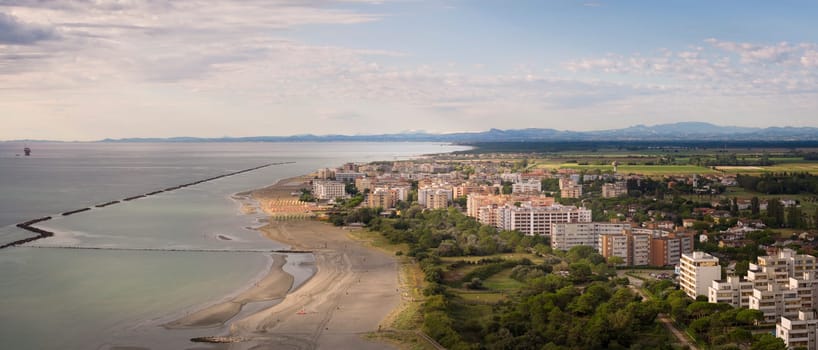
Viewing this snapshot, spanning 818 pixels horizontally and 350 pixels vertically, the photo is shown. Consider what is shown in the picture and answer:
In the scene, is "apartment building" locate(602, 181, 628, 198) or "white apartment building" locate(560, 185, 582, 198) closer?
"white apartment building" locate(560, 185, 582, 198)

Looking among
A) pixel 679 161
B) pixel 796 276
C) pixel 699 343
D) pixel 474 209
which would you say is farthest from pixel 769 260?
pixel 679 161

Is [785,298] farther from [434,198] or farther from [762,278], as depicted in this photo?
[434,198]

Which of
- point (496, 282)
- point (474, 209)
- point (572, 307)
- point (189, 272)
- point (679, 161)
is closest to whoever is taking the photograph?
point (572, 307)

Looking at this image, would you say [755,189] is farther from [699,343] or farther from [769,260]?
[699,343]

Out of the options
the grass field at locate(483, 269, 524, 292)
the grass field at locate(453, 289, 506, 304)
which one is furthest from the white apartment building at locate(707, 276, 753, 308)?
the grass field at locate(483, 269, 524, 292)

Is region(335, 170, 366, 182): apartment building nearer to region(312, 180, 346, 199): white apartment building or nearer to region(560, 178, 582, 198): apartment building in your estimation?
region(312, 180, 346, 199): white apartment building

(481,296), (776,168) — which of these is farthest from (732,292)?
(776,168)

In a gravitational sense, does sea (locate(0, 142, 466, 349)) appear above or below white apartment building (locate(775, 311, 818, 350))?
below
